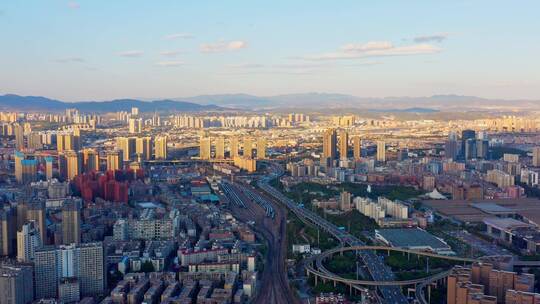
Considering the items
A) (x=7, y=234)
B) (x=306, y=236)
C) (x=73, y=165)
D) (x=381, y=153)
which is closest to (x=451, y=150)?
(x=381, y=153)

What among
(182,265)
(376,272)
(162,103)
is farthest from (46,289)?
(162,103)

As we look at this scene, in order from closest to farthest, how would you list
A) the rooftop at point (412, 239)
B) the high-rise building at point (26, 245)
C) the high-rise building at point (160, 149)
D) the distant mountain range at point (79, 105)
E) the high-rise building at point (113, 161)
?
the high-rise building at point (26, 245)
the rooftop at point (412, 239)
the high-rise building at point (113, 161)
the high-rise building at point (160, 149)
the distant mountain range at point (79, 105)

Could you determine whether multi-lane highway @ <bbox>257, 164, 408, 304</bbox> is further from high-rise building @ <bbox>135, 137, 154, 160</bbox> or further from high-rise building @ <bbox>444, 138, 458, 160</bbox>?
high-rise building @ <bbox>444, 138, 458, 160</bbox>

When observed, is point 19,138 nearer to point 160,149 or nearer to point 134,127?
point 160,149

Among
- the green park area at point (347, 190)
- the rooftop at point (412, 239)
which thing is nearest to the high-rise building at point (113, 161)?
the green park area at point (347, 190)

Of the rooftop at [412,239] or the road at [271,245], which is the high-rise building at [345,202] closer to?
the road at [271,245]

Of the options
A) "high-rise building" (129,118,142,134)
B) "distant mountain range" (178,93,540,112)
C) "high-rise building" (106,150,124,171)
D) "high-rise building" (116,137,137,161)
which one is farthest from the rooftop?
"distant mountain range" (178,93,540,112)

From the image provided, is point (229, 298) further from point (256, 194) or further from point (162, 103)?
point (162, 103)
